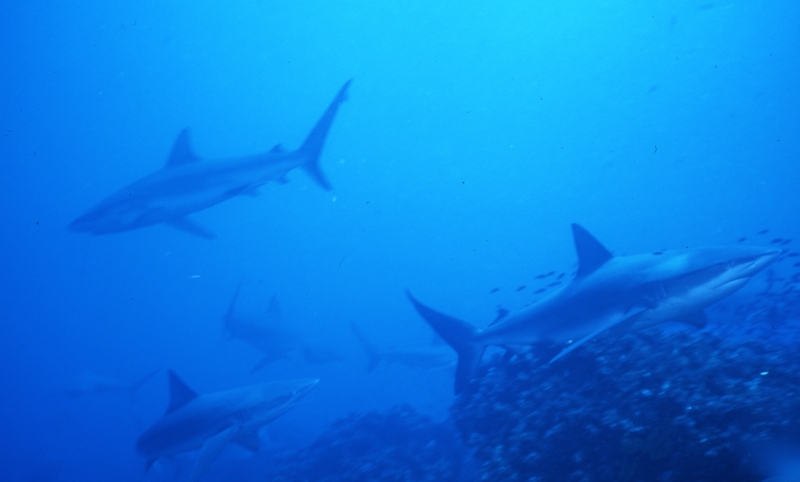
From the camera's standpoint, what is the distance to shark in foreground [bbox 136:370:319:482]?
9.06 metres

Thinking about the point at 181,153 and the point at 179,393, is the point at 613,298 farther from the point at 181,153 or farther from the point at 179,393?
the point at 181,153

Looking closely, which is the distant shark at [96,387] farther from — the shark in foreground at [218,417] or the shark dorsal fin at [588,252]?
the shark dorsal fin at [588,252]

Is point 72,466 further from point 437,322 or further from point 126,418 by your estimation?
point 437,322

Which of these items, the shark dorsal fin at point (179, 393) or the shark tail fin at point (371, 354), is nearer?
the shark dorsal fin at point (179, 393)

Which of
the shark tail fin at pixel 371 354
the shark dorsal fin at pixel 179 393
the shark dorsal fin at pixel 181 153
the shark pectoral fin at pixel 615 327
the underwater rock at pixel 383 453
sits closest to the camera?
the shark pectoral fin at pixel 615 327

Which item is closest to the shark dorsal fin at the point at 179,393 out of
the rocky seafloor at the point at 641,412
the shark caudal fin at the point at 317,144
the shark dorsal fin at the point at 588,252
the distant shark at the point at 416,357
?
the shark caudal fin at the point at 317,144

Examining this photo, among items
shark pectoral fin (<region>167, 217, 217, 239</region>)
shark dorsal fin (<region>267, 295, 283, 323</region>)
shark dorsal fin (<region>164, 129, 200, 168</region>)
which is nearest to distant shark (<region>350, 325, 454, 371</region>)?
shark dorsal fin (<region>267, 295, 283, 323</region>)

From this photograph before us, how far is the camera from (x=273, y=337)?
69.4 feet

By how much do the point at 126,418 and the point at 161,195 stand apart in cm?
7823

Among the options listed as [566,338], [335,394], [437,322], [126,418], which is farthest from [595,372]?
[126,418]

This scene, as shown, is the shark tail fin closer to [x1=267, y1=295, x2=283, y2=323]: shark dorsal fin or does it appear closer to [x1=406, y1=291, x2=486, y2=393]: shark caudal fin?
[x1=267, y1=295, x2=283, y2=323]: shark dorsal fin

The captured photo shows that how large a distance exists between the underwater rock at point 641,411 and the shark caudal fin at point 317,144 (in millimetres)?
5792

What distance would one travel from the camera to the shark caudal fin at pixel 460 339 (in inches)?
295

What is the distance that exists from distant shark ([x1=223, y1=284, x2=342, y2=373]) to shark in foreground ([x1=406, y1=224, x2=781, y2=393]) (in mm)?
14840
